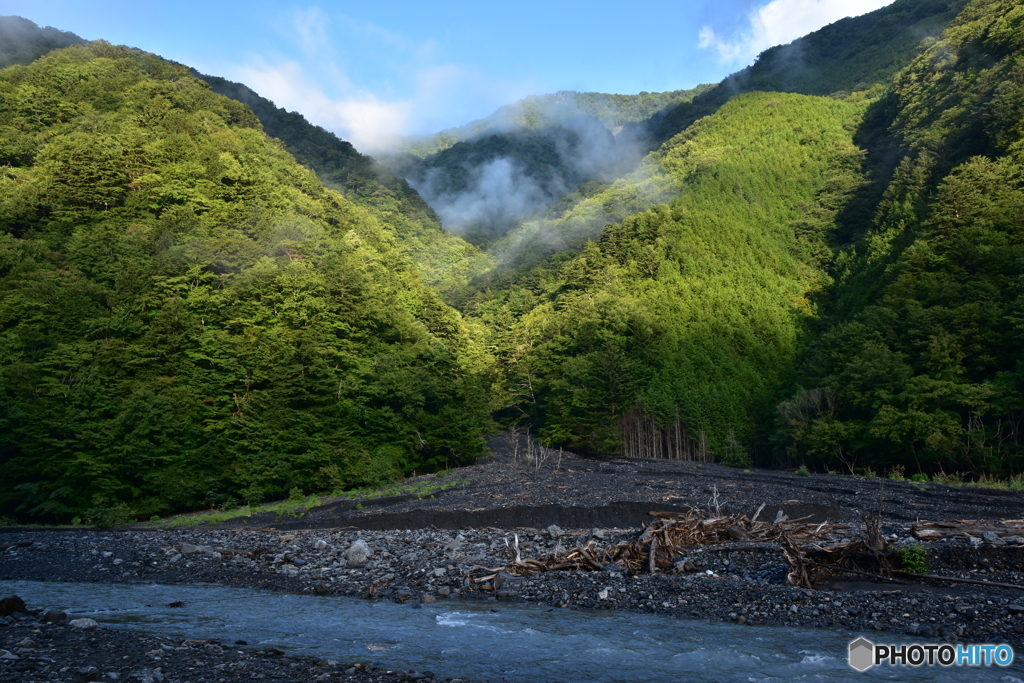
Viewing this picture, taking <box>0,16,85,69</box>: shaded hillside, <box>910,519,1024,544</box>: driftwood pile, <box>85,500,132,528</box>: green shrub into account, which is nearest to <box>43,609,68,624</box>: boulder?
<box>910,519,1024,544</box>: driftwood pile

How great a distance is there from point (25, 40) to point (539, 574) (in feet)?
404

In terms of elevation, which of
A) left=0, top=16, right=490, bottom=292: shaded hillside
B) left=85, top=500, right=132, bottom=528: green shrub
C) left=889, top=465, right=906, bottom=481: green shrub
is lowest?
left=889, top=465, right=906, bottom=481: green shrub

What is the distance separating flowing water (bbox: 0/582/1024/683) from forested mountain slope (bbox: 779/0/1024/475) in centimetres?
3278

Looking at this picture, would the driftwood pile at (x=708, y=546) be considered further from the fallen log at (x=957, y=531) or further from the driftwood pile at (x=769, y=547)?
the fallen log at (x=957, y=531)

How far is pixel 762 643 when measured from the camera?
9.50 metres

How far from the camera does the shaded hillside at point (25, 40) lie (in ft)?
300

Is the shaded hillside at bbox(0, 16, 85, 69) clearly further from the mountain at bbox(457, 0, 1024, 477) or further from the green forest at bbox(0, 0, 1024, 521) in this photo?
the mountain at bbox(457, 0, 1024, 477)

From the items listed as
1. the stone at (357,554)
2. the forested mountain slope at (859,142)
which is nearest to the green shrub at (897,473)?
the stone at (357,554)

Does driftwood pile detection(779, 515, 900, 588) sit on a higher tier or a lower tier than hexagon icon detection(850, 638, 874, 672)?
higher

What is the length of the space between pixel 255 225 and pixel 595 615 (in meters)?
49.9

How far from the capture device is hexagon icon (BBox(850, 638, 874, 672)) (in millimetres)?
8531

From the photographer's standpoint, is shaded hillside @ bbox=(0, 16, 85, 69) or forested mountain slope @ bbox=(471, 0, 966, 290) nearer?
shaded hillside @ bbox=(0, 16, 85, 69)

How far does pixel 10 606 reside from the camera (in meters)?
10.4

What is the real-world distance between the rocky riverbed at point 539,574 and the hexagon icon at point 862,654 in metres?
0.70
